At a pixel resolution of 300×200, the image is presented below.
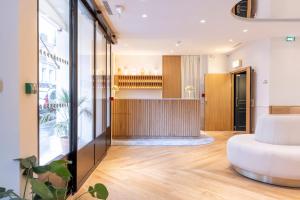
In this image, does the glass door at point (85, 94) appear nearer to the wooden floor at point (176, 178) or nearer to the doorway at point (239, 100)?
the wooden floor at point (176, 178)

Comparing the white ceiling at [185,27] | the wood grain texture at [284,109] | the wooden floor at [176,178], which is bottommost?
the wooden floor at [176,178]

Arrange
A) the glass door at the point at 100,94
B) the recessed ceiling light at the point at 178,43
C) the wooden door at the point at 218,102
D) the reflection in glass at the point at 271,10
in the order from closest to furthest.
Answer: the glass door at the point at 100,94
the reflection in glass at the point at 271,10
the recessed ceiling light at the point at 178,43
the wooden door at the point at 218,102

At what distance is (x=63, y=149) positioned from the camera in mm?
3037

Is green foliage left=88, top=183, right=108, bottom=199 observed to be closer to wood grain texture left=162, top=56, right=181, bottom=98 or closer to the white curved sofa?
the white curved sofa

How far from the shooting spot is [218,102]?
9.11m

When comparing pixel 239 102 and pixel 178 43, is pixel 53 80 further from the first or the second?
pixel 239 102

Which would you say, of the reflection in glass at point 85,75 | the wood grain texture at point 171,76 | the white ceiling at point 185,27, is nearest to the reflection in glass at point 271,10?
the white ceiling at point 185,27

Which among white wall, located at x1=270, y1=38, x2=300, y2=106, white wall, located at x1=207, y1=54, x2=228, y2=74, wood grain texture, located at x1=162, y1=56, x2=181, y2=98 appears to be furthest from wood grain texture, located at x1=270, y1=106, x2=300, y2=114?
wood grain texture, located at x1=162, y1=56, x2=181, y2=98

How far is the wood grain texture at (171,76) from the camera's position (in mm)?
9672

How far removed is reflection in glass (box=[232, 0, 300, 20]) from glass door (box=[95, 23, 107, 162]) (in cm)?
312

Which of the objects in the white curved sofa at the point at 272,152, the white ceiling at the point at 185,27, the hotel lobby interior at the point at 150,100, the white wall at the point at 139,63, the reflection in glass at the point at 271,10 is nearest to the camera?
the hotel lobby interior at the point at 150,100

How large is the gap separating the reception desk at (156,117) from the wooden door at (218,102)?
1.97 meters

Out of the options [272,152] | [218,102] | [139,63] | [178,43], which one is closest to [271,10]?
[178,43]

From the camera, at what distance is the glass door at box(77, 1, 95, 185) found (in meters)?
3.54
